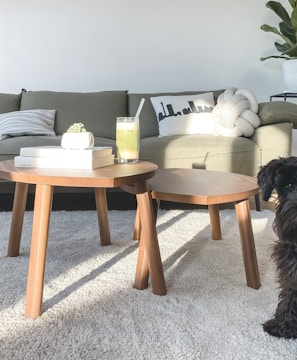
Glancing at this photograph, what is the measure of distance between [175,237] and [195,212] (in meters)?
0.49

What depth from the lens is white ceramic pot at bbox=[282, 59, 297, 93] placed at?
3.18 m

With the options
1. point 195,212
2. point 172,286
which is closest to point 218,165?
point 195,212

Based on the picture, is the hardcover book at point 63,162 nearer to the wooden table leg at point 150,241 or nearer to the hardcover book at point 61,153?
the hardcover book at point 61,153

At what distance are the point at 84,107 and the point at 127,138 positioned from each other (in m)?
1.64

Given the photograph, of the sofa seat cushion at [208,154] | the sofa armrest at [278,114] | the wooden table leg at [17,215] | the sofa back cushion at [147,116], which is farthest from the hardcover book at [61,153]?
the sofa back cushion at [147,116]

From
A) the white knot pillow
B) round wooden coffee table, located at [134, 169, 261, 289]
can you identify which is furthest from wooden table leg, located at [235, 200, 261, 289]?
the white knot pillow

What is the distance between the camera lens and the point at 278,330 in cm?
111

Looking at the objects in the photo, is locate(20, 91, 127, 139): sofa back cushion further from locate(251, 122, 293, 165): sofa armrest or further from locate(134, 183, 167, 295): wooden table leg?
locate(134, 183, 167, 295): wooden table leg

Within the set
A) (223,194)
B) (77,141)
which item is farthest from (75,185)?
(223,194)

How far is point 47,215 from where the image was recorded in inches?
48.4

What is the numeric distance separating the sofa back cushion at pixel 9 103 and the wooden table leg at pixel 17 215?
1.58m

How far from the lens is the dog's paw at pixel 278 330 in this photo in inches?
43.1

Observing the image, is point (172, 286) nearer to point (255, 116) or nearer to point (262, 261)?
point (262, 261)

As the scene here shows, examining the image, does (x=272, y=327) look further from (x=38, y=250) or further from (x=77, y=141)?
(x=77, y=141)
